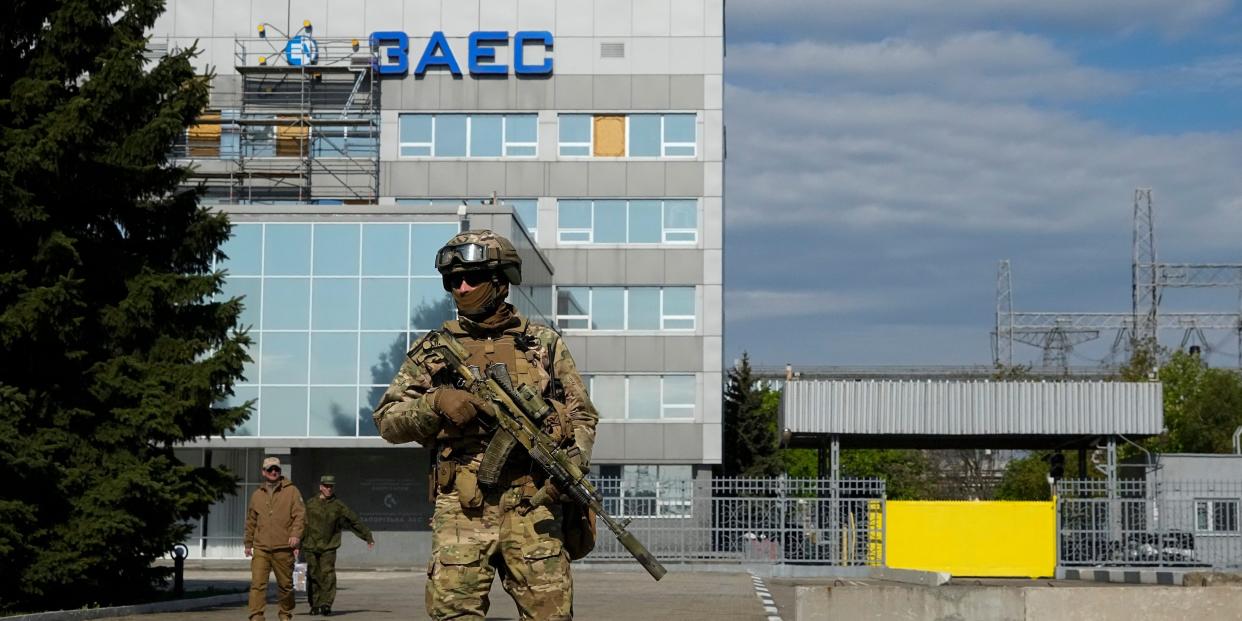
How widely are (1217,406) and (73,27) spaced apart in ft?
205

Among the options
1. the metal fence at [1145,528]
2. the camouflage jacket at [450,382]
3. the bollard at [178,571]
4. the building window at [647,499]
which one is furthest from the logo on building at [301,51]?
the camouflage jacket at [450,382]

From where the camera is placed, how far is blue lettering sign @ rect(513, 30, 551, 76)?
53.0m

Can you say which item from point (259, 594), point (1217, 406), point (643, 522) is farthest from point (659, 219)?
point (259, 594)

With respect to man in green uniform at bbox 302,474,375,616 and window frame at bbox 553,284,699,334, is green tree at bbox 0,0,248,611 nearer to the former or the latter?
man in green uniform at bbox 302,474,375,616

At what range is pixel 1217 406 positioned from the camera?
7300 cm

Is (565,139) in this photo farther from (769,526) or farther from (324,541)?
(324,541)

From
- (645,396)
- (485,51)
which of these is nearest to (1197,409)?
(645,396)

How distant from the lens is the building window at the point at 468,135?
53719mm

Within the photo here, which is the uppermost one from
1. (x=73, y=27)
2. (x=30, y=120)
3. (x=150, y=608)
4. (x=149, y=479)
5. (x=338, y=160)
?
(x=338, y=160)

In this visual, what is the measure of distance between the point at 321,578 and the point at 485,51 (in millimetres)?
35755

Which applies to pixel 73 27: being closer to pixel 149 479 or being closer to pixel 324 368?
pixel 149 479

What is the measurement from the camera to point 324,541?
1967cm

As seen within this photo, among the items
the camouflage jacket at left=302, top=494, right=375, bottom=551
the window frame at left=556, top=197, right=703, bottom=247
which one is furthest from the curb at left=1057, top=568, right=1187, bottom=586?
the window frame at left=556, top=197, right=703, bottom=247

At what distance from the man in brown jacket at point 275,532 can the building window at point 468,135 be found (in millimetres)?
38086
